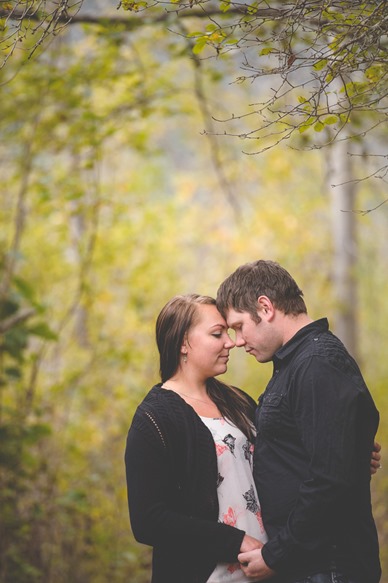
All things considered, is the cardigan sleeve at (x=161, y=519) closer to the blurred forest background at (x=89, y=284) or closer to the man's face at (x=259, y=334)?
the man's face at (x=259, y=334)

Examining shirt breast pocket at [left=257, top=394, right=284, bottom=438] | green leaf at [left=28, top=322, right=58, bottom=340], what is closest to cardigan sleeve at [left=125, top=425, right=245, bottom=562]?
shirt breast pocket at [left=257, top=394, right=284, bottom=438]

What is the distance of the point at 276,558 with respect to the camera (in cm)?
220

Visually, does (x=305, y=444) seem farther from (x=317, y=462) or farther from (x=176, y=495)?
(x=176, y=495)

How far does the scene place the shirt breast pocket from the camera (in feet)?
7.49

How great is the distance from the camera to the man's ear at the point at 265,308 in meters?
2.40

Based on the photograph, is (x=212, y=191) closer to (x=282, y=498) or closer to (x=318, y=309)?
(x=318, y=309)

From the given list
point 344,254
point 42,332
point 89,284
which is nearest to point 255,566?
point 42,332

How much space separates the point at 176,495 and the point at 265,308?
0.70 m

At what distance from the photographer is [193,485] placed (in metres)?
2.41

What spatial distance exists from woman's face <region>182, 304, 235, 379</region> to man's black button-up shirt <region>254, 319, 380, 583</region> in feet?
1.22

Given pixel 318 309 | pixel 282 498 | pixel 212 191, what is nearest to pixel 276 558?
pixel 282 498

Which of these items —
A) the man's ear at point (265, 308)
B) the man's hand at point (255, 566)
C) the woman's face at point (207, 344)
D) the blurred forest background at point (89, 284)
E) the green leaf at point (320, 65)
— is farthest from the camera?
the blurred forest background at point (89, 284)

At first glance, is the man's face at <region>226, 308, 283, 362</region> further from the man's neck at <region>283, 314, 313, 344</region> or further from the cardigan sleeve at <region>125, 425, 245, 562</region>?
the cardigan sleeve at <region>125, 425, 245, 562</region>

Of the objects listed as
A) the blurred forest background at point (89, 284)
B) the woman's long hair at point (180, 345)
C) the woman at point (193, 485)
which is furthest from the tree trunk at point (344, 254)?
the woman at point (193, 485)
